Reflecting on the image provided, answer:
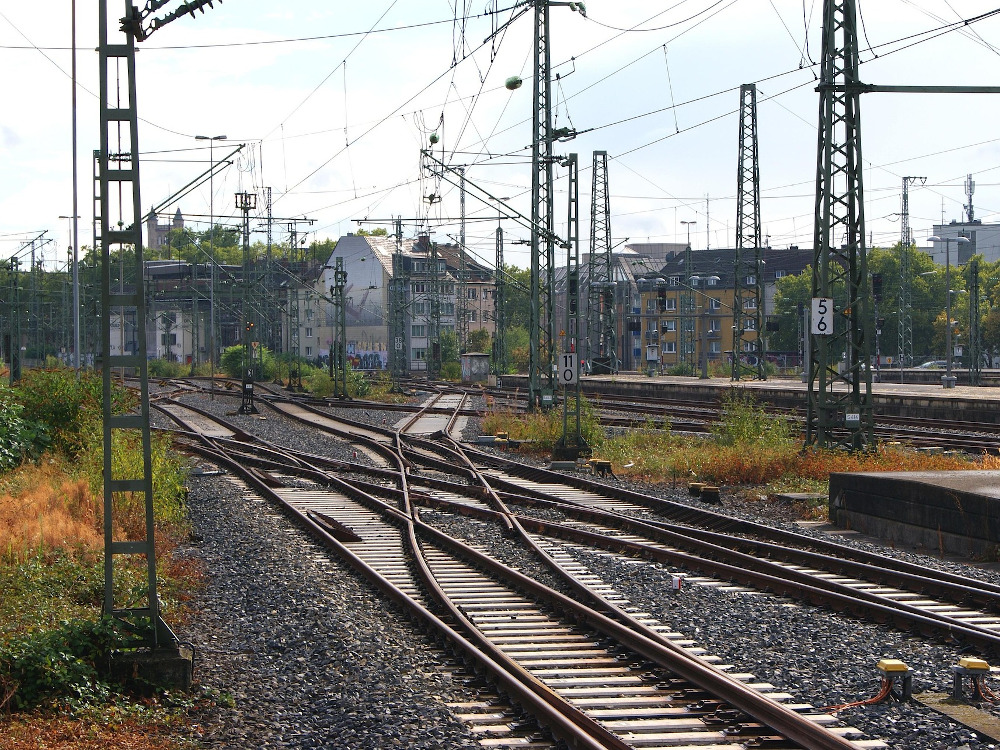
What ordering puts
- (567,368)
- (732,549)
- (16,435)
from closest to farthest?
(732,549)
(16,435)
(567,368)

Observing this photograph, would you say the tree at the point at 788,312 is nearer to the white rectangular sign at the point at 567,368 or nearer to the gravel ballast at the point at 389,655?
the white rectangular sign at the point at 567,368

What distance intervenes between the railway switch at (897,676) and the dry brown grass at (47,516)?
8.10 m

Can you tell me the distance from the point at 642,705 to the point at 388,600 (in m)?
3.98

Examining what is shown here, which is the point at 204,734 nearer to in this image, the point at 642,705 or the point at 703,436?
the point at 642,705

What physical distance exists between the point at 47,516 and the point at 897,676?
9867 mm

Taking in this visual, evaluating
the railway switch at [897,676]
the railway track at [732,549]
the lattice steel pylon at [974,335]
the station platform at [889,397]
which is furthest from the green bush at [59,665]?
the lattice steel pylon at [974,335]

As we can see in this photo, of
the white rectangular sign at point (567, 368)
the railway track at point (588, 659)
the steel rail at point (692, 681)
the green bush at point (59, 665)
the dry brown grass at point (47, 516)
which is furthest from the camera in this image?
the white rectangular sign at point (567, 368)

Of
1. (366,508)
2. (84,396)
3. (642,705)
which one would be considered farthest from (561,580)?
(84,396)

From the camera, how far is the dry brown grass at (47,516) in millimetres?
11688

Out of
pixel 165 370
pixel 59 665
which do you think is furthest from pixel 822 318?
pixel 165 370

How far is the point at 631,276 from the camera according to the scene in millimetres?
112938

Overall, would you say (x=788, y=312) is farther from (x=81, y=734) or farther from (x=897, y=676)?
(x=81, y=734)

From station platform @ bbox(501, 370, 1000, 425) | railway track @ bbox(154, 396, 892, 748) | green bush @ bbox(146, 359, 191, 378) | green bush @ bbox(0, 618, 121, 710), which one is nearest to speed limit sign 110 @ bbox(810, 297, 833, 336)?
railway track @ bbox(154, 396, 892, 748)

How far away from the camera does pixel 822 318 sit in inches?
721
